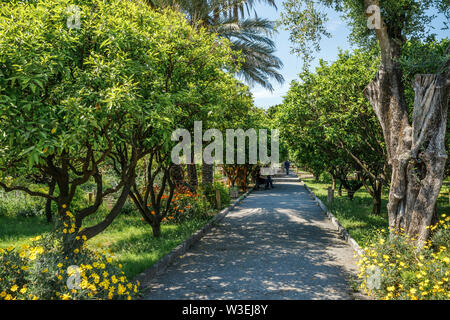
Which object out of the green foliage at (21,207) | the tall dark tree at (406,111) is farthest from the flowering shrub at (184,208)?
the tall dark tree at (406,111)

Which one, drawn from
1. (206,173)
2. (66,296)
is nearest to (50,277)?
(66,296)

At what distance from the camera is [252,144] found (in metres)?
23.0

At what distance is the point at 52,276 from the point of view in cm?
408

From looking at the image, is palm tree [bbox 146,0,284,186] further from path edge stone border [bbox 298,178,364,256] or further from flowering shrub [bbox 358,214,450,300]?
flowering shrub [bbox 358,214,450,300]

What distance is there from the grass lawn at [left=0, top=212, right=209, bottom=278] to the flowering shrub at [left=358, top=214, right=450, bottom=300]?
3.88m

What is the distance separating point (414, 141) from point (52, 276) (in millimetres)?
6645

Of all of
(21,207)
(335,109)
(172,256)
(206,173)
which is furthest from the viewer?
(206,173)

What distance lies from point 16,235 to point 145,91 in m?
6.73

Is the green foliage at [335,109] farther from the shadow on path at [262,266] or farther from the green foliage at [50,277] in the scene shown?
the green foliage at [50,277]

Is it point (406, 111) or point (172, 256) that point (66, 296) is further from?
point (406, 111)

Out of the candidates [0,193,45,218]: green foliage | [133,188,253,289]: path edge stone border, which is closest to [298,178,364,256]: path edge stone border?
[133,188,253,289]: path edge stone border

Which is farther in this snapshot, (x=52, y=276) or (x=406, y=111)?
(x=406, y=111)

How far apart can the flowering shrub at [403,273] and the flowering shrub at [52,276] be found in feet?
11.5
